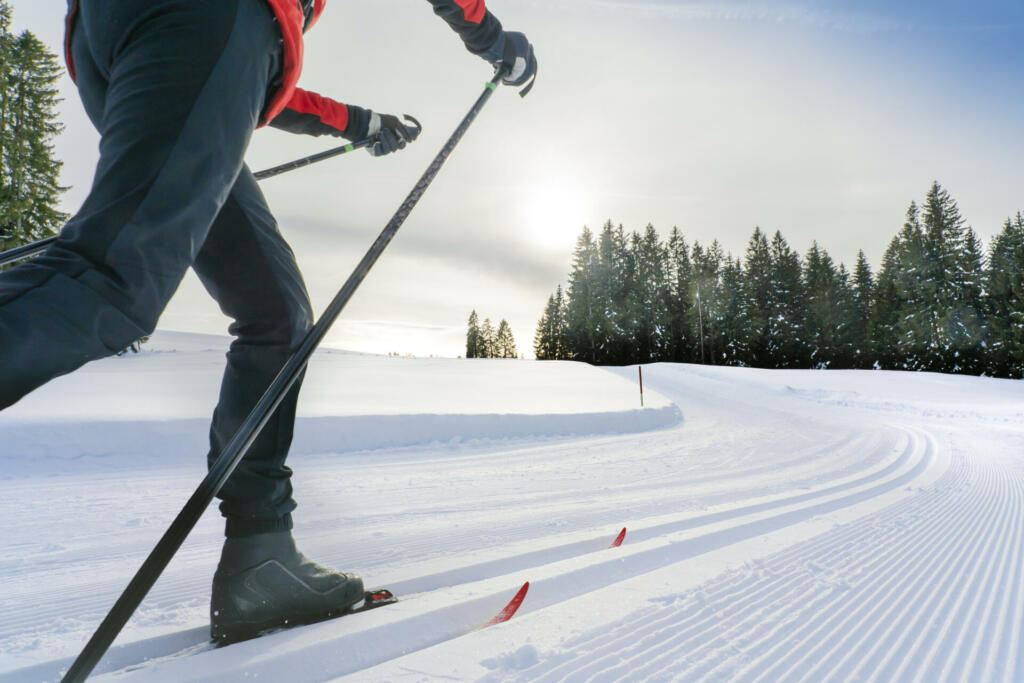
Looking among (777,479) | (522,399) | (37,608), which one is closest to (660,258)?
(522,399)

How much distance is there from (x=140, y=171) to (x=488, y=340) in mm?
75133

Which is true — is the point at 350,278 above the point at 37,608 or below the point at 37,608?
above

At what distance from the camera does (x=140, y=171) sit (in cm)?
68

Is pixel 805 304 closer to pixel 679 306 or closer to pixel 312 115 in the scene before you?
pixel 679 306

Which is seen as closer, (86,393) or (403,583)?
(403,583)

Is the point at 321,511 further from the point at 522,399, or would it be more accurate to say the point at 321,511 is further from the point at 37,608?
the point at 522,399

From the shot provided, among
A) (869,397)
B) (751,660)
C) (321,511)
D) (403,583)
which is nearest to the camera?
(751,660)

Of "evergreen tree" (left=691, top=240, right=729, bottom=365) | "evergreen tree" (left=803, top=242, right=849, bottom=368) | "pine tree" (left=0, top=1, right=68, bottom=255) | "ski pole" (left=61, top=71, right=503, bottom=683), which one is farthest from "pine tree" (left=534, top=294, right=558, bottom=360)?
"ski pole" (left=61, top=71, right=503, bottom=683)

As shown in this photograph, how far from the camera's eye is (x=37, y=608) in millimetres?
1259

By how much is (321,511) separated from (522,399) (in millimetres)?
5190

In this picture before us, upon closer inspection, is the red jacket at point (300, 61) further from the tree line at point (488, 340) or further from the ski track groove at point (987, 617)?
the tree line at point (488, 340)

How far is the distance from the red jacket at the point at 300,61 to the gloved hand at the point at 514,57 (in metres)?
0.04

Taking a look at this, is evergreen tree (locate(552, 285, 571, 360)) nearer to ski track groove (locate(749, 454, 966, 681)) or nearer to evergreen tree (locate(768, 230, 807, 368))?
evergreen tree (locate(768, 230, 807, 368))

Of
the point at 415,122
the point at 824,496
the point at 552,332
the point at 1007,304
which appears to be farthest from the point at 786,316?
the point at 415,122
